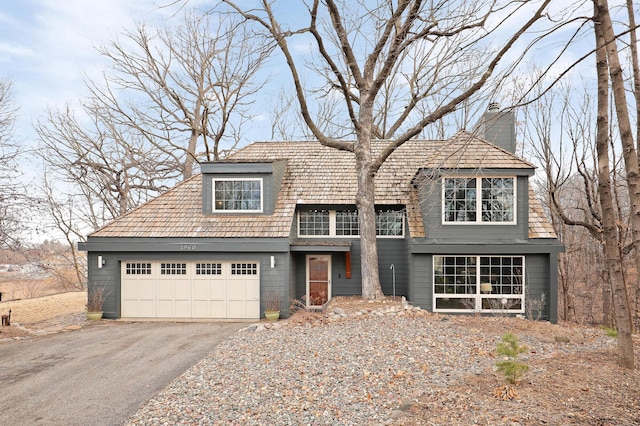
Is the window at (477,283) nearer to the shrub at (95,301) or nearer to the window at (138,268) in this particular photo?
the window at (138,268)

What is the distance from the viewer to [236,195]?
12508mm

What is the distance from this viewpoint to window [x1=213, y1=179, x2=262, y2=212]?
12453mm

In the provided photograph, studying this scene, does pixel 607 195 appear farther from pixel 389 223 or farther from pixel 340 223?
pixel 340 223

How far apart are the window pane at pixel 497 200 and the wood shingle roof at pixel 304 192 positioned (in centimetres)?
53

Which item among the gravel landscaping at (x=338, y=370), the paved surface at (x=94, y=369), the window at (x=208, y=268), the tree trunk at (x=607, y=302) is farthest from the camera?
the tree trunk at (x=607, y=302)

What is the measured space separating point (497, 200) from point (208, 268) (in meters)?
9.14

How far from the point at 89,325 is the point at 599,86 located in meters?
13.0

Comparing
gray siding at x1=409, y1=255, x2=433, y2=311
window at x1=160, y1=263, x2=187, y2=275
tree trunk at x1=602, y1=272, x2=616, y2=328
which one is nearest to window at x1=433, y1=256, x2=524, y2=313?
gray siding at x1=409, y1=255, x2=433, y2=311

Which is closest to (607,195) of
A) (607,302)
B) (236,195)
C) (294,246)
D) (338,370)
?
(338,370)

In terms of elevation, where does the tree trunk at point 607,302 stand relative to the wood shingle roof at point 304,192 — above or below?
below

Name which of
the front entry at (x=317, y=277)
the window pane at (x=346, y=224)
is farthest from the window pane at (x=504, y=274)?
the front entry at (x=317, y=277)

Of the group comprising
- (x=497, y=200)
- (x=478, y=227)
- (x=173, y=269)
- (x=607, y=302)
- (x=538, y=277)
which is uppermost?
(x=497, y=200)

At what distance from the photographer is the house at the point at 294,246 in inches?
444

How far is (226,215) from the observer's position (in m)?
12.4
